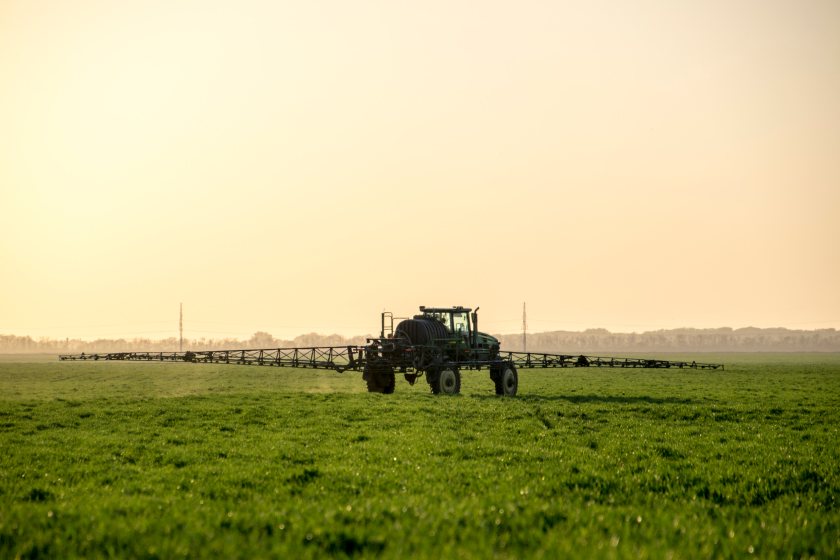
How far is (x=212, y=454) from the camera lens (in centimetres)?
1761

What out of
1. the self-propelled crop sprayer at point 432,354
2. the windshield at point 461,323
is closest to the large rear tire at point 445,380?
the self-propelled crop sprayer at point 432,354

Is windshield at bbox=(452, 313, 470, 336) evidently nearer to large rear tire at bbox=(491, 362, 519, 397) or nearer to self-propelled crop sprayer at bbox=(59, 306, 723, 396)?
self-propelled crop sprayer at bbox=(59, 306, 723, 396)

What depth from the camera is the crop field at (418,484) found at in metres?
9.67

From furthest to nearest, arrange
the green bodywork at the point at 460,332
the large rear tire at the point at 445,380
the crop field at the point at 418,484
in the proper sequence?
the green bodywork at the point at 460,332, the large rear tire at the point at 445,380, the crop field at the point at 418,484

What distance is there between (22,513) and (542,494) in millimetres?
8369

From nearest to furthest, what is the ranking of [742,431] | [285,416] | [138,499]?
[138,499] < [742,431] < [285,416]

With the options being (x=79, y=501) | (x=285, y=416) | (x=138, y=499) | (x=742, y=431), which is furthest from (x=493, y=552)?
(x=285, y=416)

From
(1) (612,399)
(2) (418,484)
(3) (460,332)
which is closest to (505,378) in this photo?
(3) (460,332)

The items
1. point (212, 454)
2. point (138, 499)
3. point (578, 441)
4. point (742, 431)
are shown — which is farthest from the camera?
point (742, 431)

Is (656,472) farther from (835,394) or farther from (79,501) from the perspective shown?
(835,394)

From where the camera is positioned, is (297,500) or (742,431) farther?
(742,431)

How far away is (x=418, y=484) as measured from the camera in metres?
13.6

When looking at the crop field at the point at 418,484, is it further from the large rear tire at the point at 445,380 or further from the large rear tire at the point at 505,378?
the large rear tire at the point at 505,378

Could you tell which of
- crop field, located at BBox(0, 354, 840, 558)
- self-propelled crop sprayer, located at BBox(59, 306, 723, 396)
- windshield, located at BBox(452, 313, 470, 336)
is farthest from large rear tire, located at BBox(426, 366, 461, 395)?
crop field, located at BBox(0, 354, 840, 558)
